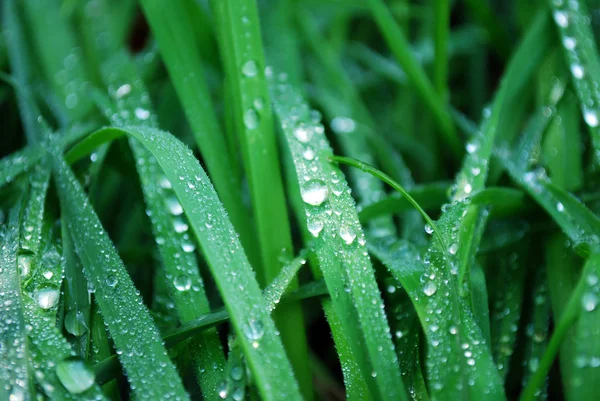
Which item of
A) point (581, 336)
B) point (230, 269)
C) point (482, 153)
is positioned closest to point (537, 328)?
point (581, 336)

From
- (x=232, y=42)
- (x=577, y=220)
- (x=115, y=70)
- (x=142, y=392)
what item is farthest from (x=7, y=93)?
(x=577, y=220)

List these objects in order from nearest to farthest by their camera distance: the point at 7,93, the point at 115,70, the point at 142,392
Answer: the point at 142,392 → the point at 115,70 → the point at 7,93

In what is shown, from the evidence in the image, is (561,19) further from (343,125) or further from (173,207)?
(173,207)

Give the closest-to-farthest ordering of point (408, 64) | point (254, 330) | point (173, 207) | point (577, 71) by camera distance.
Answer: point (254, 330) → point (173, 207) → point (577, 71) → point (408, 64)

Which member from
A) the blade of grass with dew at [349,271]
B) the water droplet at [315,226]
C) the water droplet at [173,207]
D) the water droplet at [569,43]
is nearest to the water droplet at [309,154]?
the blade of grass with dew at [349,271]

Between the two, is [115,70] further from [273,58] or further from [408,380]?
[408,380]

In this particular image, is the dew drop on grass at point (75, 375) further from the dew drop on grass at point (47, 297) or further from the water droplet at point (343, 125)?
the water droplet at point (343, 125)

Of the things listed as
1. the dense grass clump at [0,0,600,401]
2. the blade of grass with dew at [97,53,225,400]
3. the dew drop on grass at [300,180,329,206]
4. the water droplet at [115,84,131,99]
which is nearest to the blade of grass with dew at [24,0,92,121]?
the dense grass clump at [0,0,600,401]
